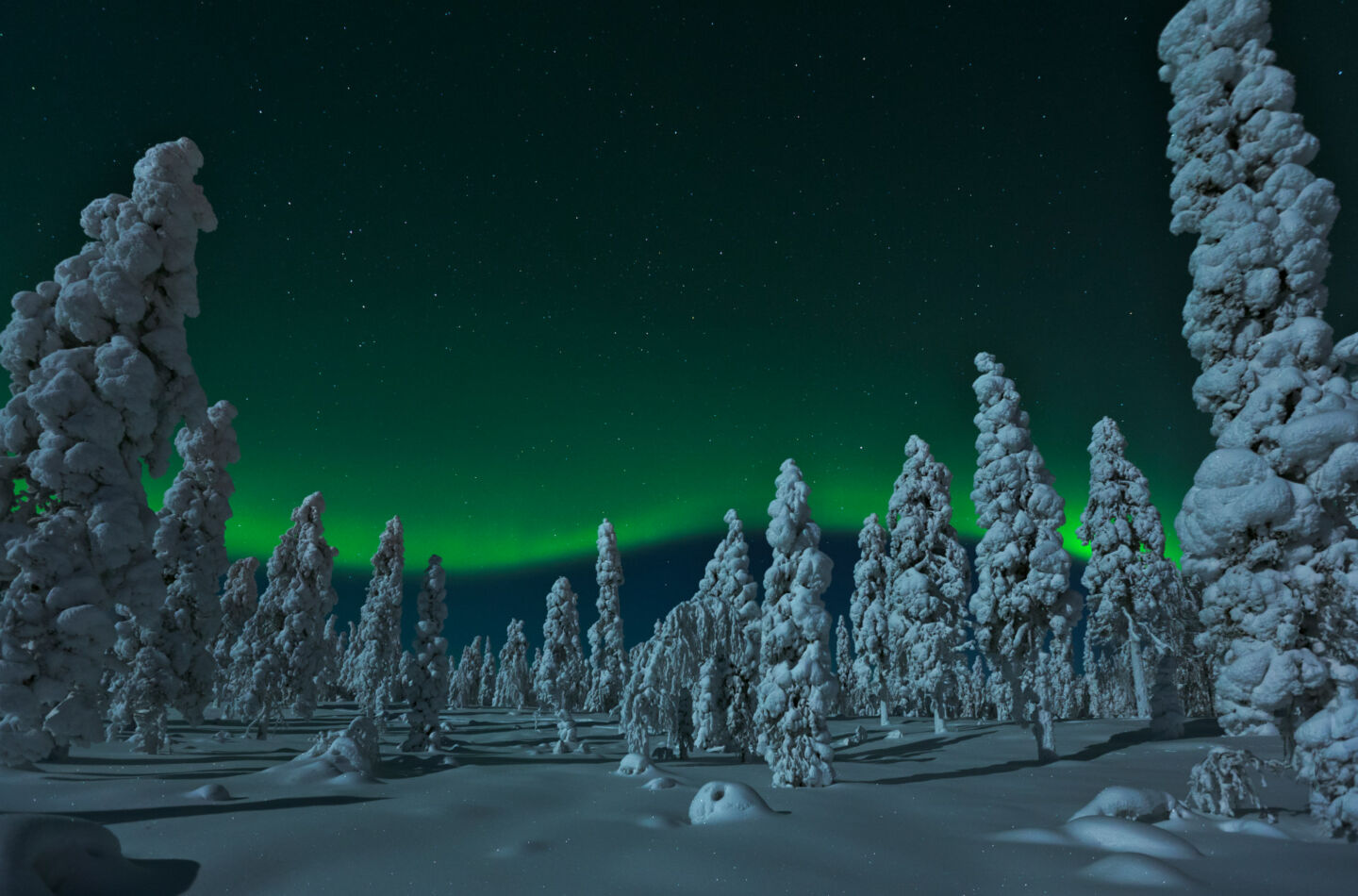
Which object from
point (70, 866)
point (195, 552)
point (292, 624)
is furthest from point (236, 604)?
point (70, 866)

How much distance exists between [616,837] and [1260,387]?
38.7 feet

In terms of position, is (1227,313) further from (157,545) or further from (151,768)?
(157,545)

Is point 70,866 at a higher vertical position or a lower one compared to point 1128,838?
higher

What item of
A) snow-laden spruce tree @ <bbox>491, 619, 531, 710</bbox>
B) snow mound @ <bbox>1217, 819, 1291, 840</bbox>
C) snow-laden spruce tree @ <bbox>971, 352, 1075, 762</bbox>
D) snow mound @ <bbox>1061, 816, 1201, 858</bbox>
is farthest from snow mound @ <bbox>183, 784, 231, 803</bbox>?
snow-laden spruce tree @ <bbox>491, 619, 531, 710</bbox>

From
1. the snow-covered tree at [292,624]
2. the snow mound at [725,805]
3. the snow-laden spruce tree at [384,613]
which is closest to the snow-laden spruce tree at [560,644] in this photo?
the snow-laden spruce tree at [384,613]

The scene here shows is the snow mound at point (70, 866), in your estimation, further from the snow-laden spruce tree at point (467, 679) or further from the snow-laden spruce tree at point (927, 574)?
the snow-laden spruce tree at point (467, 679)

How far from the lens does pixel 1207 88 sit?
37.1 ft

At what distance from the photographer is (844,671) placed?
68.1m

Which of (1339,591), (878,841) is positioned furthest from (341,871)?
(1339,591)

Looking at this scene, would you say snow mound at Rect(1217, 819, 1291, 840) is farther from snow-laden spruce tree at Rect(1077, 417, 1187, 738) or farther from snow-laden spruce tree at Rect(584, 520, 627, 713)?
snow-laden spruce tree at Rect(584, 520, 627, 713)

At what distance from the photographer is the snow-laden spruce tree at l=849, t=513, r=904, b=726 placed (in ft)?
120

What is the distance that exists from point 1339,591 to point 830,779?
38.1 feet

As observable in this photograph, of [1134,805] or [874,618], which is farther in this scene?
[874,618]

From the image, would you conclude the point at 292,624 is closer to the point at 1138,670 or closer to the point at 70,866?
the point at 70,866
